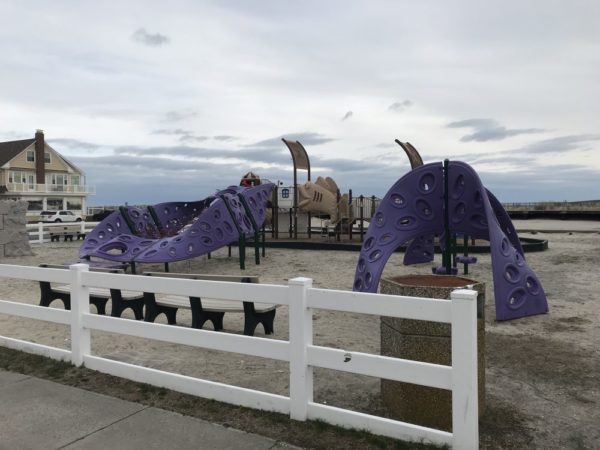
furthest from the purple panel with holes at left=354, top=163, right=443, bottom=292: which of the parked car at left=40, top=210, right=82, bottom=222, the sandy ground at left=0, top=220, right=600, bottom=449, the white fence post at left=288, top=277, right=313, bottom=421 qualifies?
the parked car at left=40, top=210, right=82, bottom=222

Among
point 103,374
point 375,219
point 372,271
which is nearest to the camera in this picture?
point 103,374

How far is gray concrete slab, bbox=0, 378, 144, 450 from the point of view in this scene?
3893 mm

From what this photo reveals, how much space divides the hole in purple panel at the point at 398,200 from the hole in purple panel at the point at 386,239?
0.64 m

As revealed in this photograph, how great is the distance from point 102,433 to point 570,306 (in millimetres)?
8103

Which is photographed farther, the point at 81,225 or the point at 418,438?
the point at 81,225

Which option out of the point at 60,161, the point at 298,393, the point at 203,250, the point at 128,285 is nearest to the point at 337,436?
the point at 298,393

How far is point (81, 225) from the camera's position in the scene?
27.3 metres

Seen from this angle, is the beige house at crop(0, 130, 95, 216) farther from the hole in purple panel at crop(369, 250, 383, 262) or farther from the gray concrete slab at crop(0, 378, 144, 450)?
the gray concrete slab at crop(0, 378, 144, 450)

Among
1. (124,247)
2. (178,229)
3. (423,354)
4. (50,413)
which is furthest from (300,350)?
(178,229)

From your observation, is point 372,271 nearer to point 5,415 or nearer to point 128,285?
point 128,285

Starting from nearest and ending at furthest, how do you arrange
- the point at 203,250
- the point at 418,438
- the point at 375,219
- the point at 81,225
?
the point at 418,438, the point at 375,219, the point at 203,250, the point at 81,225

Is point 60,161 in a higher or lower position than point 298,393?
higher

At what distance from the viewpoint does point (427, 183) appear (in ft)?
32.8

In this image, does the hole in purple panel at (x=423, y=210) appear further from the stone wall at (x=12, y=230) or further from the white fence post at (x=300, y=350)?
the stone wall at (x=12, y=230)
